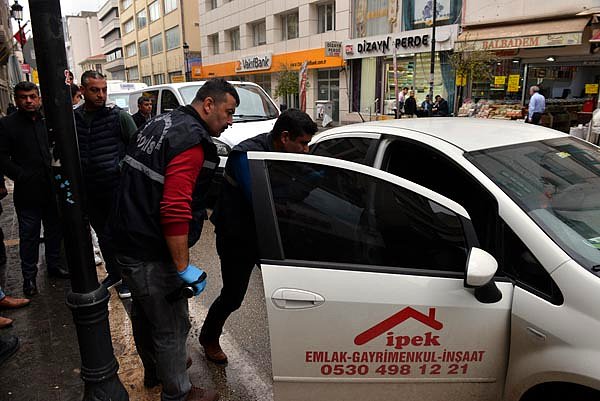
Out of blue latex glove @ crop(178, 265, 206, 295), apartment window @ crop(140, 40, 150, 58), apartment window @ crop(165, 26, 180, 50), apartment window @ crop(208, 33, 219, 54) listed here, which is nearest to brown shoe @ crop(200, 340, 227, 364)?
blue latex glove @ crop(178, 265, 206, 295)

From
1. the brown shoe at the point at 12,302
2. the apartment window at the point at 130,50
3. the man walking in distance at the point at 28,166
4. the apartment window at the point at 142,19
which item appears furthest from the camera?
the apartment window at the point at 130,50

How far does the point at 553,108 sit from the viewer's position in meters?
14.4

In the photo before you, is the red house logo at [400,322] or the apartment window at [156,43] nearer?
the red house logo at [400,322]

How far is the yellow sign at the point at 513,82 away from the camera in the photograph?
1594cm

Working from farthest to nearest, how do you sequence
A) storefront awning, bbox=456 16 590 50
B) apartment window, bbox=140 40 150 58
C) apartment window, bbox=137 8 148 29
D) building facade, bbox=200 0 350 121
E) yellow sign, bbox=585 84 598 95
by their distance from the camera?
apartment window, bbox=140 40 150 58 → apartment window, bbox=137 8 148 29 → building facade, bbox=200 0 350 121 → yellow sign, bbox=585 84 598 95 → storefront awning, bbox=456 16 590 50

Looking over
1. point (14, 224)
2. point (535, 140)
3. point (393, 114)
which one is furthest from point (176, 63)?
point (535, 140)

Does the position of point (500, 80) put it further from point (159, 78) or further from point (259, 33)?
point (159, 78)

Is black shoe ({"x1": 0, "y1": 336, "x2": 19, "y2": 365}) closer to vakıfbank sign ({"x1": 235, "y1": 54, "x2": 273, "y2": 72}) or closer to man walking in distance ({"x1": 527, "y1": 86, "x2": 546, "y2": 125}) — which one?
man walking in distance ({"x1": 527, "y1": 86, "x2": 546, "y2": 125})

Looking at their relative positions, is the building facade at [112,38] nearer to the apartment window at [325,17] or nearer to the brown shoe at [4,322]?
the apartment window at [325,17]

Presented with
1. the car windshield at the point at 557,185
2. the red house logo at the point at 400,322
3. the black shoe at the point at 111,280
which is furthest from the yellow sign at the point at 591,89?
the red house logo at the point at 400,322

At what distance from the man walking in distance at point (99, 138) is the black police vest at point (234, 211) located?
1425 mm

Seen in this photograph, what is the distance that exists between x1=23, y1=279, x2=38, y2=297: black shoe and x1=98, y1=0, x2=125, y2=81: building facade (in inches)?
2712

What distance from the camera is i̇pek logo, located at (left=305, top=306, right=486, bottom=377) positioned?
1.92 m

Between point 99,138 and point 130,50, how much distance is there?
62981 millimetres
